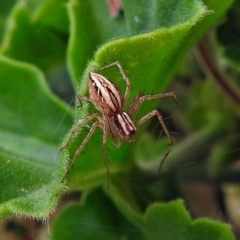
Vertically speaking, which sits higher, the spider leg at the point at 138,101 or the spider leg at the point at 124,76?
the spider leg at the point at 124,76

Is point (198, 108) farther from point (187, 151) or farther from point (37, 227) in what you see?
point (37, 227)

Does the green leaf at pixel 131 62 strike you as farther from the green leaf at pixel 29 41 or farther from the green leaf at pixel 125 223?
the green leaf at pixel 29 41

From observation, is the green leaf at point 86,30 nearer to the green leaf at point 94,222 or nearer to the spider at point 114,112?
the spider at point 114,112

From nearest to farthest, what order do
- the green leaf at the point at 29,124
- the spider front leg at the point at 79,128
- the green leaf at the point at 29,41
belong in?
the spider front leg at the point at 79,128 → the green leaf at the point at 29,124 → the green leaf at the point at 29,41

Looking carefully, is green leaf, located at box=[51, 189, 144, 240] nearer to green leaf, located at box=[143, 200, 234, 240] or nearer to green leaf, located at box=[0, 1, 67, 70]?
green leaf, located at box=[143, 200, 234, 240]

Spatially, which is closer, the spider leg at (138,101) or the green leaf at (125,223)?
the green leaf at (125,223)

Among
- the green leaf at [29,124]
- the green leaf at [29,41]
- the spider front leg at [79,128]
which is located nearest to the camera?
the spider front leg at [79,128]

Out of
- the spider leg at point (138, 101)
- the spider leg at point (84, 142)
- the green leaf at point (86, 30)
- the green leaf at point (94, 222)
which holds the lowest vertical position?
the green leaf at point (94, 222)

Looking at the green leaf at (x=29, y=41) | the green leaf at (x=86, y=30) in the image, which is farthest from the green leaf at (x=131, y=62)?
the green leaf at (x=29, y=41)

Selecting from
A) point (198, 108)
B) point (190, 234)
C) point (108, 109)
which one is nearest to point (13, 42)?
point (108, 109)
